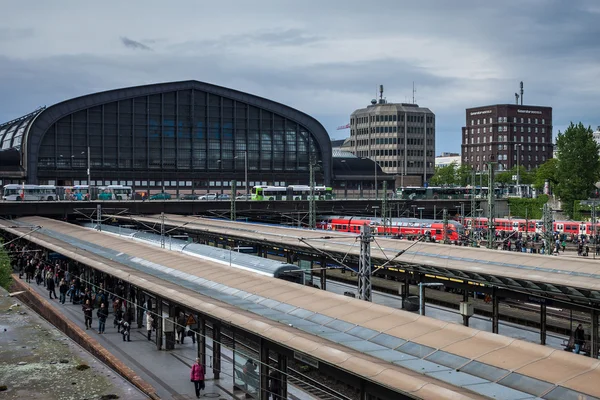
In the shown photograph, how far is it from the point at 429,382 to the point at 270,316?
7.96 m

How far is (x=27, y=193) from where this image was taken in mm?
88312

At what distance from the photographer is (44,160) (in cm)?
10294

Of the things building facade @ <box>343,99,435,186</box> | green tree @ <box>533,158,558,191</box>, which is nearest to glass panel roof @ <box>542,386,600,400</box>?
green tree @ <box>533,158,558,191</box>

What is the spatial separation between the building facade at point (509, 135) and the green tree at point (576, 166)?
242ft

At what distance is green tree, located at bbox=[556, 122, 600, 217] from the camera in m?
104

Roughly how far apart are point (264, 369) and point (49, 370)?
5718 millimetres

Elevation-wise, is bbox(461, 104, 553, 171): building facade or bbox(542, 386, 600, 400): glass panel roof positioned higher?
bbox(461, 104, 553, 171): building facade

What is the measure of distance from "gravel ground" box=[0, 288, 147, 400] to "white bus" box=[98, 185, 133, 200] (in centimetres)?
7229

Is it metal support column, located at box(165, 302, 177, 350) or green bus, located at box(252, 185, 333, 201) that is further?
green bus, located at box(252, 185, 333, 201)

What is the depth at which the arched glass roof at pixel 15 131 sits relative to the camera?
105631 millimetres

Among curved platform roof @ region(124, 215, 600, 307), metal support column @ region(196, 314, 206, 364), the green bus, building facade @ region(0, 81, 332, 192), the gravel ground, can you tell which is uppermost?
building facade @ region(0, 81, 332, 192)

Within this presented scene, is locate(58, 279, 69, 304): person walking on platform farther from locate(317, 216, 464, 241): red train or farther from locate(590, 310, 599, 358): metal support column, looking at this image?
locate(317, 216, 464, 241): red train

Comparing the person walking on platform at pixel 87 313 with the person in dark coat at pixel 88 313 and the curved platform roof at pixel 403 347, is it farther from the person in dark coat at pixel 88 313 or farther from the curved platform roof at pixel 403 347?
the curved platform roof at pixel 403 347

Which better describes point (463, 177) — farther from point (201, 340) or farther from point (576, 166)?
point (201, 340)
